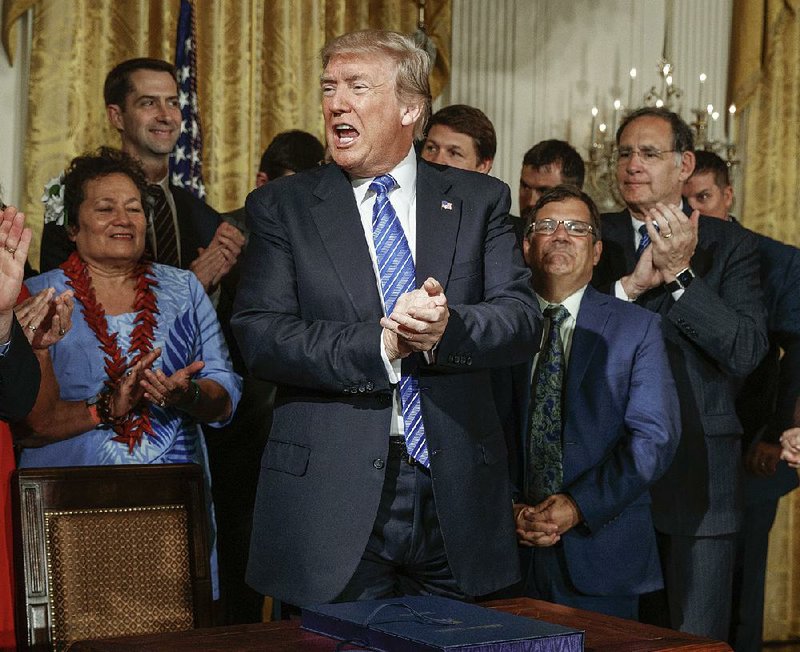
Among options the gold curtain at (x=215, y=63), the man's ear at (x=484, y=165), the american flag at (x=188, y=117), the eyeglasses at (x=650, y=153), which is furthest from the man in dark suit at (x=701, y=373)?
the gold curtain at (x=215, y=63)

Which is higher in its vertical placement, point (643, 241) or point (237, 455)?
point (643, 241)

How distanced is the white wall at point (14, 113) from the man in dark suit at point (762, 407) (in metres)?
2.87

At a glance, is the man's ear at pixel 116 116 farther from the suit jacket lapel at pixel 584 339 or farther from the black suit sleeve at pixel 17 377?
the black suit sleeve at pixel 17 377

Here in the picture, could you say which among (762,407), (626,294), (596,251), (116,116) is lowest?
(762,407)

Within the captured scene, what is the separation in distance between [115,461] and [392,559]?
1110mm

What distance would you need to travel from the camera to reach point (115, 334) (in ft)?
11.1

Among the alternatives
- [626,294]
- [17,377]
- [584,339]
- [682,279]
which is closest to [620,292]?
[626,294]

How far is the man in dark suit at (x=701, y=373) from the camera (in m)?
3.65

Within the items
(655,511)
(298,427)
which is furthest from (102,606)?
(655,511)

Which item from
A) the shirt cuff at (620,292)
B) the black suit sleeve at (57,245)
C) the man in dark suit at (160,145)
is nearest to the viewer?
the black suit sleeve at (57,245)

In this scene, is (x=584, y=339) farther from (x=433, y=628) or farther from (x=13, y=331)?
(x=433, y=628)

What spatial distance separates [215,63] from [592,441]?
3.07 m

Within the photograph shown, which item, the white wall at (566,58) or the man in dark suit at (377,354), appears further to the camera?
the white wall at (566,58)

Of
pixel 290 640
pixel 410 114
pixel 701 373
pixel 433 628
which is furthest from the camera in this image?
pixel 701 373
